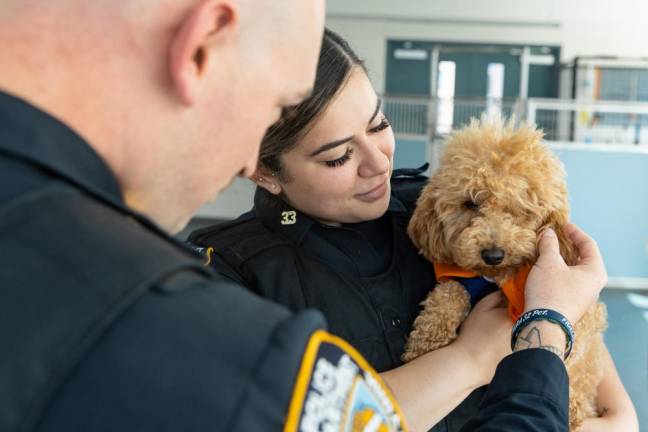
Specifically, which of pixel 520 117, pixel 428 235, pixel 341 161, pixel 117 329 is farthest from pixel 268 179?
pixel 520 117

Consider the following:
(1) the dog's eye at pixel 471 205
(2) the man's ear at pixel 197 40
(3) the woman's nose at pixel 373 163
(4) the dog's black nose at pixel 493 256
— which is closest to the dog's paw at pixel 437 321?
(4) the dog's black nose at pixel 493 256

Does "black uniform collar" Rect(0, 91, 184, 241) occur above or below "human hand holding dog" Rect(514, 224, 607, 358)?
above

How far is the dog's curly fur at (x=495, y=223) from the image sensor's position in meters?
1.51

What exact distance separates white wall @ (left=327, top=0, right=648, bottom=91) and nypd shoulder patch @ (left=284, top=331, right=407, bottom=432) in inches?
481

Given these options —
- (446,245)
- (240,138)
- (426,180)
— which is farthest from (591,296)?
(240,138)

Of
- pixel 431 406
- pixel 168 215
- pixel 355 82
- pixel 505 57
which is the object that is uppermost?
pixel 505 57

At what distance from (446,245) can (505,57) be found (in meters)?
12.7

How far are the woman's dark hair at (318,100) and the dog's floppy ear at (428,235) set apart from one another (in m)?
0.39

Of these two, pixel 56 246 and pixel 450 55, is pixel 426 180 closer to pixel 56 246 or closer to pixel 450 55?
pixel 56 246

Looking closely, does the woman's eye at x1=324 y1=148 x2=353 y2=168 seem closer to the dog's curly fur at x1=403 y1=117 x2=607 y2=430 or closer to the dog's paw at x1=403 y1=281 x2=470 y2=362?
the dog's curly fur at x1=403 y1=117 x2=607 y2=430

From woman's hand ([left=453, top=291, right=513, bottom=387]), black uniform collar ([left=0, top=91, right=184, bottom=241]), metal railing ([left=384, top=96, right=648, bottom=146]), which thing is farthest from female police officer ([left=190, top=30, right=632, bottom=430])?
metal railing ([left=384, top=96, right=648, bottom=146])

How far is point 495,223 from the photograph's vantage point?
1571 millimetres

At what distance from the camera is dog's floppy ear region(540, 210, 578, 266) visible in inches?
59.0

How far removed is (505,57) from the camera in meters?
13.2
